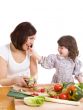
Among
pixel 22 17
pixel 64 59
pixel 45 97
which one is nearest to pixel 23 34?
pixel 64 59

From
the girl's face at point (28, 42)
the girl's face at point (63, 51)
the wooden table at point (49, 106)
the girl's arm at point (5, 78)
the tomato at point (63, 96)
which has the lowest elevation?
the wooden table at point (49, 106)

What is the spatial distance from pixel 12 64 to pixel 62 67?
17.1 inches

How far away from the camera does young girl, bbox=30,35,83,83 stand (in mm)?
2791

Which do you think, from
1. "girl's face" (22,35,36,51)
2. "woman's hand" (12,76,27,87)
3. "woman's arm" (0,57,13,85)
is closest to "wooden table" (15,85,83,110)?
"woman's hand" (12,76,27,87)

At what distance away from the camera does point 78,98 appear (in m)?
2.08

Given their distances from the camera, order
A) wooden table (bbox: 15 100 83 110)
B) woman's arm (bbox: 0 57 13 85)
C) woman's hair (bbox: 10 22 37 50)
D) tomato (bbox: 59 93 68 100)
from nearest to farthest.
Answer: wooden table (bbox: 15 100 83 110), tomato (bbox: 59 93 68 100), woman's arm (bbox: 0 57 13 85), woman's hair (bbox: 10 22 37 50)

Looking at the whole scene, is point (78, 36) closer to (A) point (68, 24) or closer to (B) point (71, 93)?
(A) point (68, 24)

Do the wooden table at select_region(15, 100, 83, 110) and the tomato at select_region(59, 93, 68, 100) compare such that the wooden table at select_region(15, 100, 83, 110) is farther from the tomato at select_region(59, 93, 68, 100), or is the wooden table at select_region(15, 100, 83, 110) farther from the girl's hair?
the girl's hair

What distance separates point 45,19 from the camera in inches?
153

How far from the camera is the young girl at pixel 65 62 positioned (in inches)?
110

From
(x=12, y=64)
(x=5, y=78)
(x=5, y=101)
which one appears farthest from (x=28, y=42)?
(x=5, y=101)

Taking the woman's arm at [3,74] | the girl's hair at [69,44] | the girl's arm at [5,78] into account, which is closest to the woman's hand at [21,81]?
the girl's arm at [5,78]

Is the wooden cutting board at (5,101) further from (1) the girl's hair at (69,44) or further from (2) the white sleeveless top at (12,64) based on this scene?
(1) the girl's hair at (69,44)

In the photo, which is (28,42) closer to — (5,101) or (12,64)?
(12,64)
